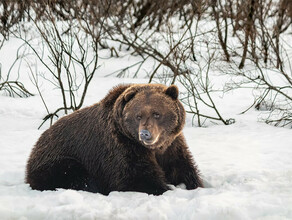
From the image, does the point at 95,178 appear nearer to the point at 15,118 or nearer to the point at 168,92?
the point at 168,92

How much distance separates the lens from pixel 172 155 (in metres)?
4.80

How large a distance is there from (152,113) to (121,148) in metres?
0.49

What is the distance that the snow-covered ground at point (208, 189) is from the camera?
3.98 m

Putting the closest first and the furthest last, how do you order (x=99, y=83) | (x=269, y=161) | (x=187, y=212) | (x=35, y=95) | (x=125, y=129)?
(x=187, y=212), (x=125, y=129), (x=269, y=161), (x=35, y=95), (x=99, y=83)

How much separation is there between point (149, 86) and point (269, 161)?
2256 millimetres

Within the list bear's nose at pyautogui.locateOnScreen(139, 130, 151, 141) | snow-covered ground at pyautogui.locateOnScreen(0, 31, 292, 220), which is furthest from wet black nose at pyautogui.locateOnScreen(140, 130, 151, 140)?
snow-covered ground at pyautogui.locateOnScreen(0, 31, 292, 220)

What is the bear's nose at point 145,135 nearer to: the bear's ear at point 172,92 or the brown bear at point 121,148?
the brown bear at point 121,148

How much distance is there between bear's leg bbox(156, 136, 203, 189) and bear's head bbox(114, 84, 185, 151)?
0.83 feet

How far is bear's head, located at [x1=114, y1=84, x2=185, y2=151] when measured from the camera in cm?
433

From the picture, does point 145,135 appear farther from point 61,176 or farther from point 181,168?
point 61,176

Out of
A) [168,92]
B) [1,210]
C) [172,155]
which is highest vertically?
[168,92]

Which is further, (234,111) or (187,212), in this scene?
(234,111)

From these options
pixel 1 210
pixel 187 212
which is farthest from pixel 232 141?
pixel 1 210

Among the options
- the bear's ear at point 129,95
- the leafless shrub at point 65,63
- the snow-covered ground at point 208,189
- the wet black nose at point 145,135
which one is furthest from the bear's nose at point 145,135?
the leafless shrub at point 65,63
